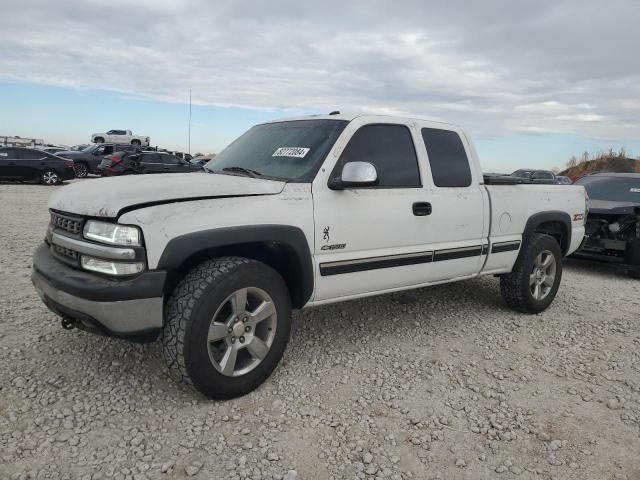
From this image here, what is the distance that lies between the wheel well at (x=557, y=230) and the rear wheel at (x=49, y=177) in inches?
695

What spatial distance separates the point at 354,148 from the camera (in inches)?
144

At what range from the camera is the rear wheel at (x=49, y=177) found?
58.6 feet

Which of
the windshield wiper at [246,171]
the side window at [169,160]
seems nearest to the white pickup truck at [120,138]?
the side window at [169,160]

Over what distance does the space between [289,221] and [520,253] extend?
9.33 feet

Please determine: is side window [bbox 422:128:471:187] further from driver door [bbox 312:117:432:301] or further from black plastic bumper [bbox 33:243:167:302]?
black plastic bumper [bbox 33:243:167:302]

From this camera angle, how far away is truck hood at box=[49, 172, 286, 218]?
2.81 metres

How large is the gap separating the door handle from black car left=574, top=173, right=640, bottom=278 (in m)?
4.60

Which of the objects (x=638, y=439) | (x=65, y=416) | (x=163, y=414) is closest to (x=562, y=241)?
(x=638, y=439)

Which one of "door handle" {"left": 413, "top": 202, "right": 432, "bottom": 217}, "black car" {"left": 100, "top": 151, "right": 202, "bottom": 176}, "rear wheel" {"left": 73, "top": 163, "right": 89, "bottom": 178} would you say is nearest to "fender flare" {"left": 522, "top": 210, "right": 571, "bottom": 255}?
"door handle" {"left": 413, "top": 202, "right": 432, "bottom": 217}

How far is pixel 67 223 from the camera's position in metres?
3.09

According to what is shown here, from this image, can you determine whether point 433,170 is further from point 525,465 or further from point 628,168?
point 628,168

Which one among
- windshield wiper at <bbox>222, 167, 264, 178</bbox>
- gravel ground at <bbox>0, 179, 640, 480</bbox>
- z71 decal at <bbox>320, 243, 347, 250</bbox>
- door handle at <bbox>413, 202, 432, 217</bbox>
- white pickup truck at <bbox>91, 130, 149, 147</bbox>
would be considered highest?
white pickup truck at <bbox>91, 130, 149, 147</bbox>

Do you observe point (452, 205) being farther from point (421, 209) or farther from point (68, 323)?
point (68, 323)

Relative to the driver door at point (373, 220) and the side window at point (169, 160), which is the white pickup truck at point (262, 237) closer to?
the driver door at point (373, 220)
